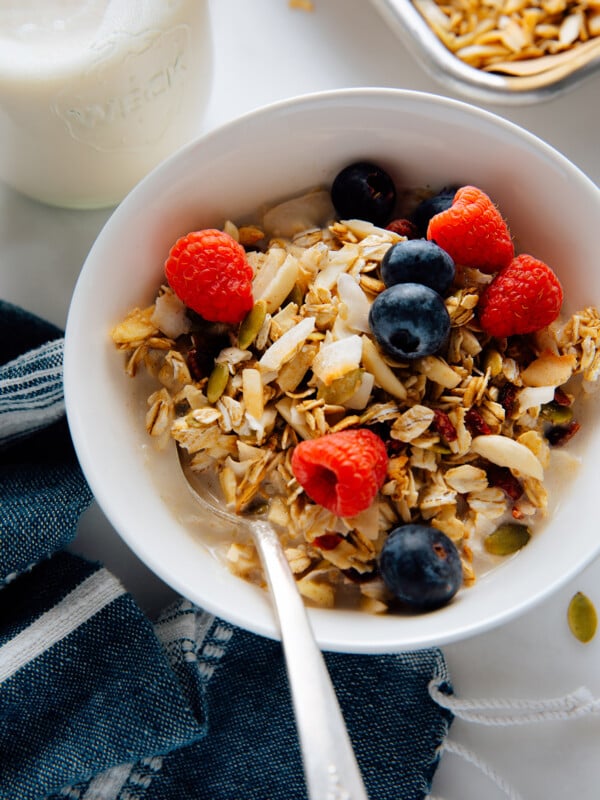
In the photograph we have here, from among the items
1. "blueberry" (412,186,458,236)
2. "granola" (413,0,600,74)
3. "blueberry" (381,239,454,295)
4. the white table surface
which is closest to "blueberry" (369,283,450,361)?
"blueberry" (381,239,454,295)

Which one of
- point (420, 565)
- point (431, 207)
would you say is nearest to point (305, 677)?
point (420, 565)

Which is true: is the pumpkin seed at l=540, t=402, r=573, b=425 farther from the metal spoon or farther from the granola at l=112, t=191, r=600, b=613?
the metal spoon

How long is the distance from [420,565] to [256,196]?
0.44 meters

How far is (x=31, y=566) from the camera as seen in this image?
936mm

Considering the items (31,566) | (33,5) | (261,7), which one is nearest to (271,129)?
(33,5)

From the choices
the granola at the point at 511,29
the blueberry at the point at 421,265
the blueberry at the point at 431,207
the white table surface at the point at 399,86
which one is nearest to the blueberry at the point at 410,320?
the blueberry at the point at 421,265

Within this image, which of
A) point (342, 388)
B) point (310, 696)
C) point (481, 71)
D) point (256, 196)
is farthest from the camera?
point (481, 71)

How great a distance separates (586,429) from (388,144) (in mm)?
365

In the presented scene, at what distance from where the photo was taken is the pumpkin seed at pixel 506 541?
854 millimetres

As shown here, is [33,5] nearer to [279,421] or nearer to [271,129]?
[271,129]

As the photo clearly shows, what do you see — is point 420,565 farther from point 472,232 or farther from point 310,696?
point 472,232

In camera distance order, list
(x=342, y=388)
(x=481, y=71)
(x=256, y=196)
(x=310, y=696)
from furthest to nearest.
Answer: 1. (x=481, y=71)
2. (x=256, y=196)
3. (x=342, y=388)
4. (x=310, y=696)

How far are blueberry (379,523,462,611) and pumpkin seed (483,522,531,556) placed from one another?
0.25ft

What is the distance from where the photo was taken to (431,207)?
88cm
